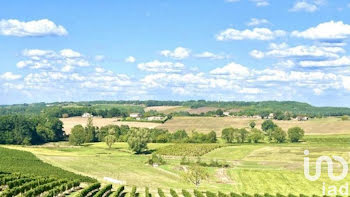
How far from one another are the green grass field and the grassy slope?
16.7 ft

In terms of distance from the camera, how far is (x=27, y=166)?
9756 cm

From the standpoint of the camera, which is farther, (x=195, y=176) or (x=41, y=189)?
(x=195, y=176)

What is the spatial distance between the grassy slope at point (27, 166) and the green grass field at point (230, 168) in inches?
200

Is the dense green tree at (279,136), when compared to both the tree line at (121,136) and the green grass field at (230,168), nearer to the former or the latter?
the green grass field at (230,168)

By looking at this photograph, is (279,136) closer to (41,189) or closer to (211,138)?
(211,138)

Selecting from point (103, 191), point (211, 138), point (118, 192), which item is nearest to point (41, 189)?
point (103, 191)

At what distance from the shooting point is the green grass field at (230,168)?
296 feet

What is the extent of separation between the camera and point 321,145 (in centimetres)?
16950

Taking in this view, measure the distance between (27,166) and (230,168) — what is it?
4950 cm

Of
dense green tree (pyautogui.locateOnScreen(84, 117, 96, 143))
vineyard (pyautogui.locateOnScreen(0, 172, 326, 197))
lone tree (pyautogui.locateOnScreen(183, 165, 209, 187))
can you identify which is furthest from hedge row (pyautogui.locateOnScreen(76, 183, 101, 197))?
dense green tree (pyautogui.locateOnScreen(84, 117, 96, 143))

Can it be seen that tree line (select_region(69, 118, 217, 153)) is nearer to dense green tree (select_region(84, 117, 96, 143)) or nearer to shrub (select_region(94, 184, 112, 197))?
dense green tree (select_region(84, 117, 96, 143))

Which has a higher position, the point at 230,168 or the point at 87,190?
the point at 87,190

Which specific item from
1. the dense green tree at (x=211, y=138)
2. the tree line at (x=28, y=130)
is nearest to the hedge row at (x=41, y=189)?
the tree line at (x=28, y=130)

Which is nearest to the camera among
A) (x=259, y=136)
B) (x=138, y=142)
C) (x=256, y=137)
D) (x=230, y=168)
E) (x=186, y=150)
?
(x=230, y=168)
